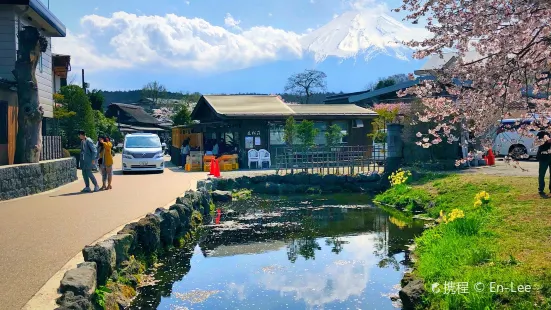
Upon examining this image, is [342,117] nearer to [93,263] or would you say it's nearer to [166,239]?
[166,239]

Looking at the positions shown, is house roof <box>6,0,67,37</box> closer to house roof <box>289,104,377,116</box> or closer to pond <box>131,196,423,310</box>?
pond <box>131,196,423,310</box>

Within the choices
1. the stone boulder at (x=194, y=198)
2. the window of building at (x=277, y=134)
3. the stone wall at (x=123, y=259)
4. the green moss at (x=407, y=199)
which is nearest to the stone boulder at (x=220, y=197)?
the stone boulder at (x=194, y=198)

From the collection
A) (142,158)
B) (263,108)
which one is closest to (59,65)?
(142,158)

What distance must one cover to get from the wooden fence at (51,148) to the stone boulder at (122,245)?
10.1 metres

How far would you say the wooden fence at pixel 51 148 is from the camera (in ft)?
55.1

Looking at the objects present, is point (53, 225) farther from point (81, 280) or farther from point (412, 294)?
point (412, 294)

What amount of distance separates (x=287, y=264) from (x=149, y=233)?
2.60 metres

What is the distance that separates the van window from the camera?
2308 cm

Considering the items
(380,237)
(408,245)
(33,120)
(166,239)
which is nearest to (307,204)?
(380,237)

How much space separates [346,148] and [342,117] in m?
3.53

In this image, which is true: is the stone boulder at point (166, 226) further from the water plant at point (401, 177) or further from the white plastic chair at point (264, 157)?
the white plastic chair at point (264, 157)

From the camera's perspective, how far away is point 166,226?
1002cm

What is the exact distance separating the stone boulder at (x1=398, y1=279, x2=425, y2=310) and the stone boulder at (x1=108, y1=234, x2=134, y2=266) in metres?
4.11

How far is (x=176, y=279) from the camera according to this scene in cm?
849
